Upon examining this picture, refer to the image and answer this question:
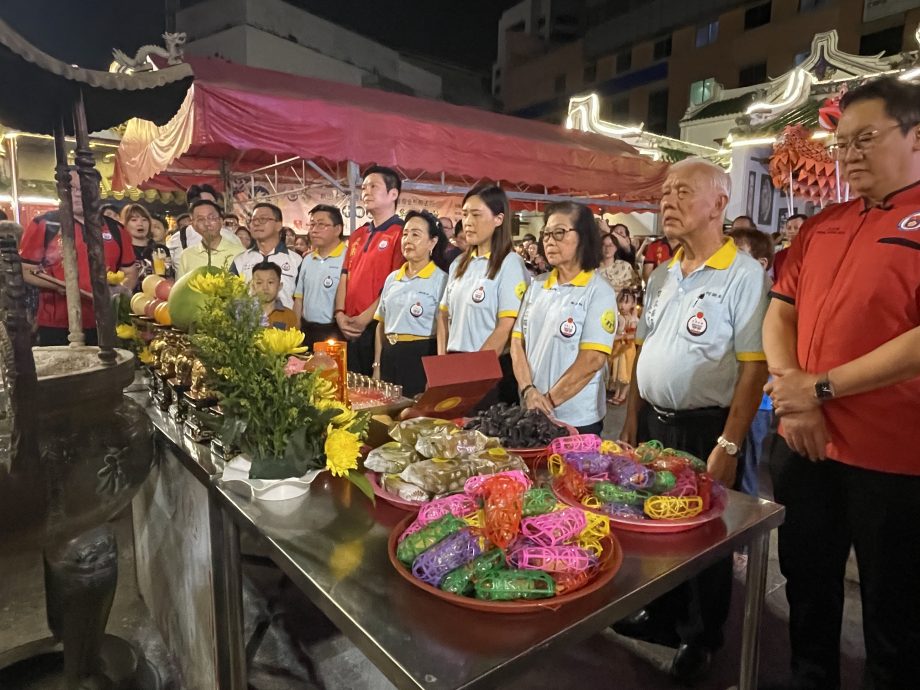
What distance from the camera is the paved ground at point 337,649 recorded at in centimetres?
192

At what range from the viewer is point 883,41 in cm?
1537

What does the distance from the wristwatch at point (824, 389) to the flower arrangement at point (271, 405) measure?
1.10 metres

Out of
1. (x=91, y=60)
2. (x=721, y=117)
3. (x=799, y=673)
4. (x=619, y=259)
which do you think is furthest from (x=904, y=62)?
(x=721, y=117)

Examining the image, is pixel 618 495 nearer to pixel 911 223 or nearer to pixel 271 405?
pixel 271 405

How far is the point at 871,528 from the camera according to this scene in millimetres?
1489

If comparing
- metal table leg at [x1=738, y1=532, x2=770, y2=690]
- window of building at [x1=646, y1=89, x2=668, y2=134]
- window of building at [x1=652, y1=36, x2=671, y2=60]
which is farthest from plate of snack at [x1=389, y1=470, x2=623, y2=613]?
window of building at [x1=652, y1=36, x2=671, y2=60]

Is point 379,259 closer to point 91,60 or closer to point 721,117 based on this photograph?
point 91,60

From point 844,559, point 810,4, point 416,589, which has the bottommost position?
point 844,559

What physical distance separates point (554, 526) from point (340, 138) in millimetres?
4524

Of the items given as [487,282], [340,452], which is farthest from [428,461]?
[487,282]

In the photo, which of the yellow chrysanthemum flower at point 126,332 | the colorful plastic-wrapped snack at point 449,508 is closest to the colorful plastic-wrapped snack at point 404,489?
the colorful plastic-wrapped snack at point 449,508

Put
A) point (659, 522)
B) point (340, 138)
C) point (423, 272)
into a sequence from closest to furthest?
1. point (659, 522)
2. point (423, 272)
3. point (340, 138)

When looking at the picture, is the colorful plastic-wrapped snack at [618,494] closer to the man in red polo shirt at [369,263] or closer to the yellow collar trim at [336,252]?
the man in red polo shirt at [369,263]

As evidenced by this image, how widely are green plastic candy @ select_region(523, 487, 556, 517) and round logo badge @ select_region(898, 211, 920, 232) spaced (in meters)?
1.06
